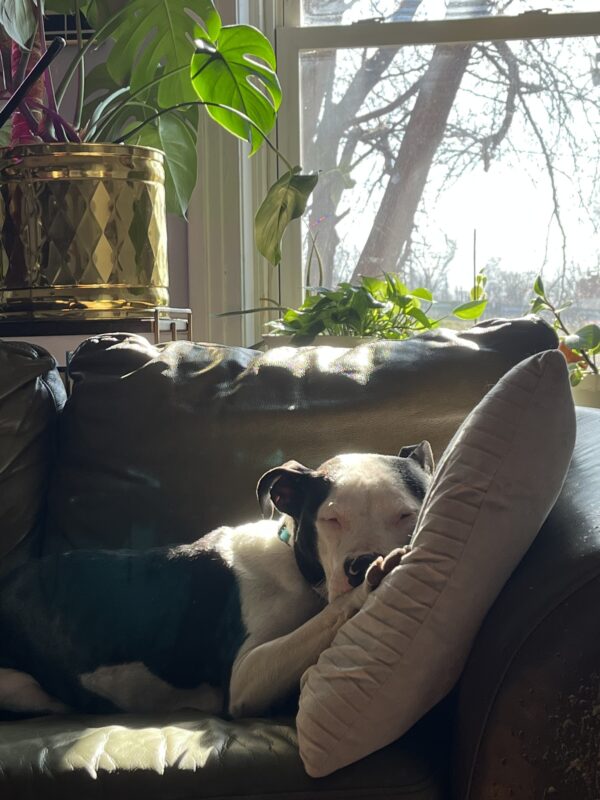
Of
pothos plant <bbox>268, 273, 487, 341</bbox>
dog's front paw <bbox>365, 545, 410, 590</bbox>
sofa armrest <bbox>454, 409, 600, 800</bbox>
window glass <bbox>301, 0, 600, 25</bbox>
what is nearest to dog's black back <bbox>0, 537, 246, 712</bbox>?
dog's front paw <bbox>365, 545, 410, 590</bbox>

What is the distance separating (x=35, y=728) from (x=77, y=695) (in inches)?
6.0

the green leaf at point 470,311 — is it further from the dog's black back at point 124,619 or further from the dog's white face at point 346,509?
the dog's black back at point 124,619

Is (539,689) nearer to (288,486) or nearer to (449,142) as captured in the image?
(288,486)

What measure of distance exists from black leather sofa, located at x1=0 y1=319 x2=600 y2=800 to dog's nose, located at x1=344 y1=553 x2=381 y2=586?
0.19m

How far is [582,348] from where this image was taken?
2295mm

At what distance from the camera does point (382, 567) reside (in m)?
1.13

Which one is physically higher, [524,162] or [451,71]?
[451,71]

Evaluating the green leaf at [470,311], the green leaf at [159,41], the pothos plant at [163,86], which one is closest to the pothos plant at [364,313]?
the green leaf at [470,311]

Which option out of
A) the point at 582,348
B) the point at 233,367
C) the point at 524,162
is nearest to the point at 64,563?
the point at 233,367

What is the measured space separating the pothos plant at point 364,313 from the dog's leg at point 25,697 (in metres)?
1.05

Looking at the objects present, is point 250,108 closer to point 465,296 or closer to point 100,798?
point 465,296

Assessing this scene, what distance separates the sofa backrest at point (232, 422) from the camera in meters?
1.58

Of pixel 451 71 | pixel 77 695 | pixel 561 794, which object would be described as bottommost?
pixel 77 695

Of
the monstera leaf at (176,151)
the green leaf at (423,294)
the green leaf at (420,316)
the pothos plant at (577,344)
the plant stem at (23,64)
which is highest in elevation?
the plant stem at (23,64)
